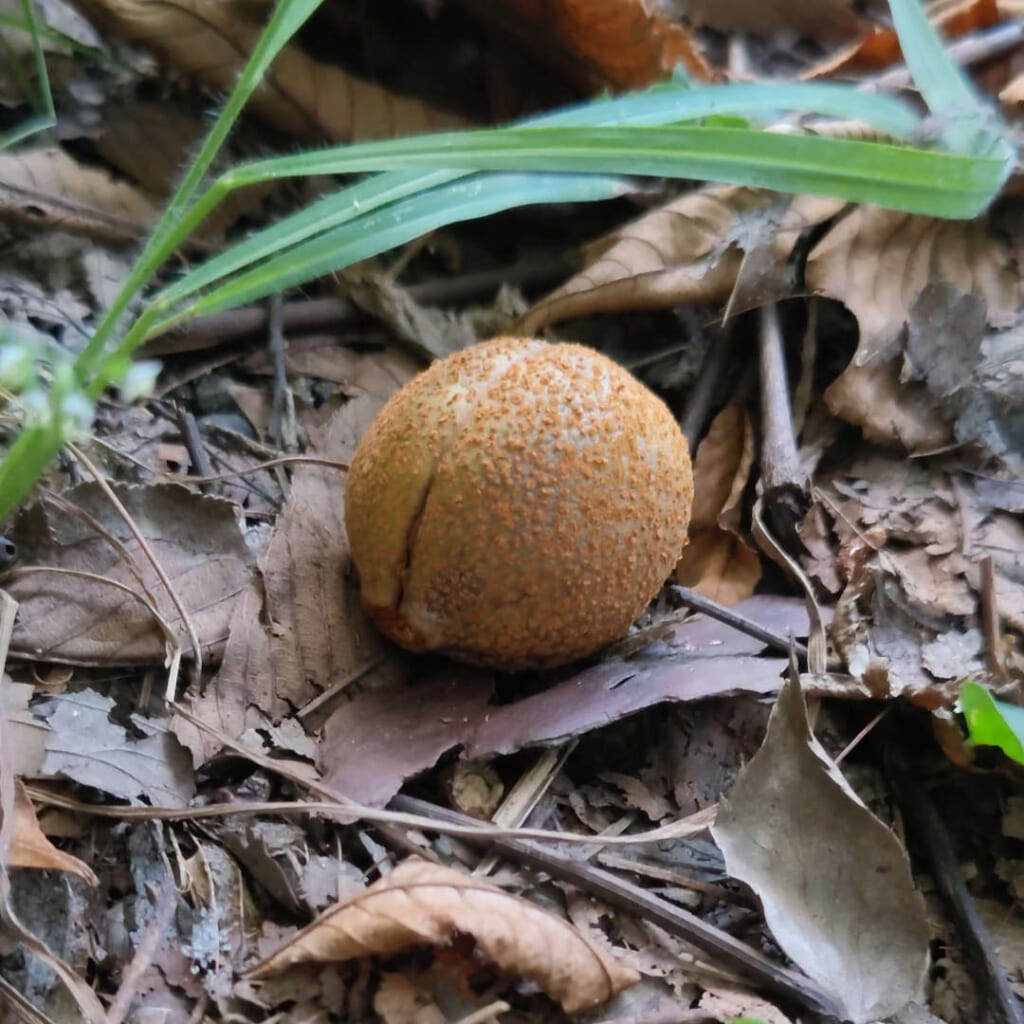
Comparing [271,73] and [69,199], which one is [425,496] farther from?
[271,73]

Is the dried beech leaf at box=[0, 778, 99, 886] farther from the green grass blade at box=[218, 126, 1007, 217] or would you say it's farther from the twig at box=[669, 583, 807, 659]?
the twig at box=[669, 583, 807, 659]

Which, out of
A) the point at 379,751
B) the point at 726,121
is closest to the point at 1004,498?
the point at 726,121

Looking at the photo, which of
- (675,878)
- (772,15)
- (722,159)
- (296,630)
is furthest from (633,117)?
(772,15)

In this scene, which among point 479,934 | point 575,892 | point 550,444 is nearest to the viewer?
point 479,934

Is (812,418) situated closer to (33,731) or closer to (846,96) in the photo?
(846,96)

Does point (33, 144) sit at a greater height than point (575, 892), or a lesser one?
greater

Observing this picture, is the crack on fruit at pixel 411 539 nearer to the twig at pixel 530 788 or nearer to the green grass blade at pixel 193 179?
the twig at pixel 530 788
